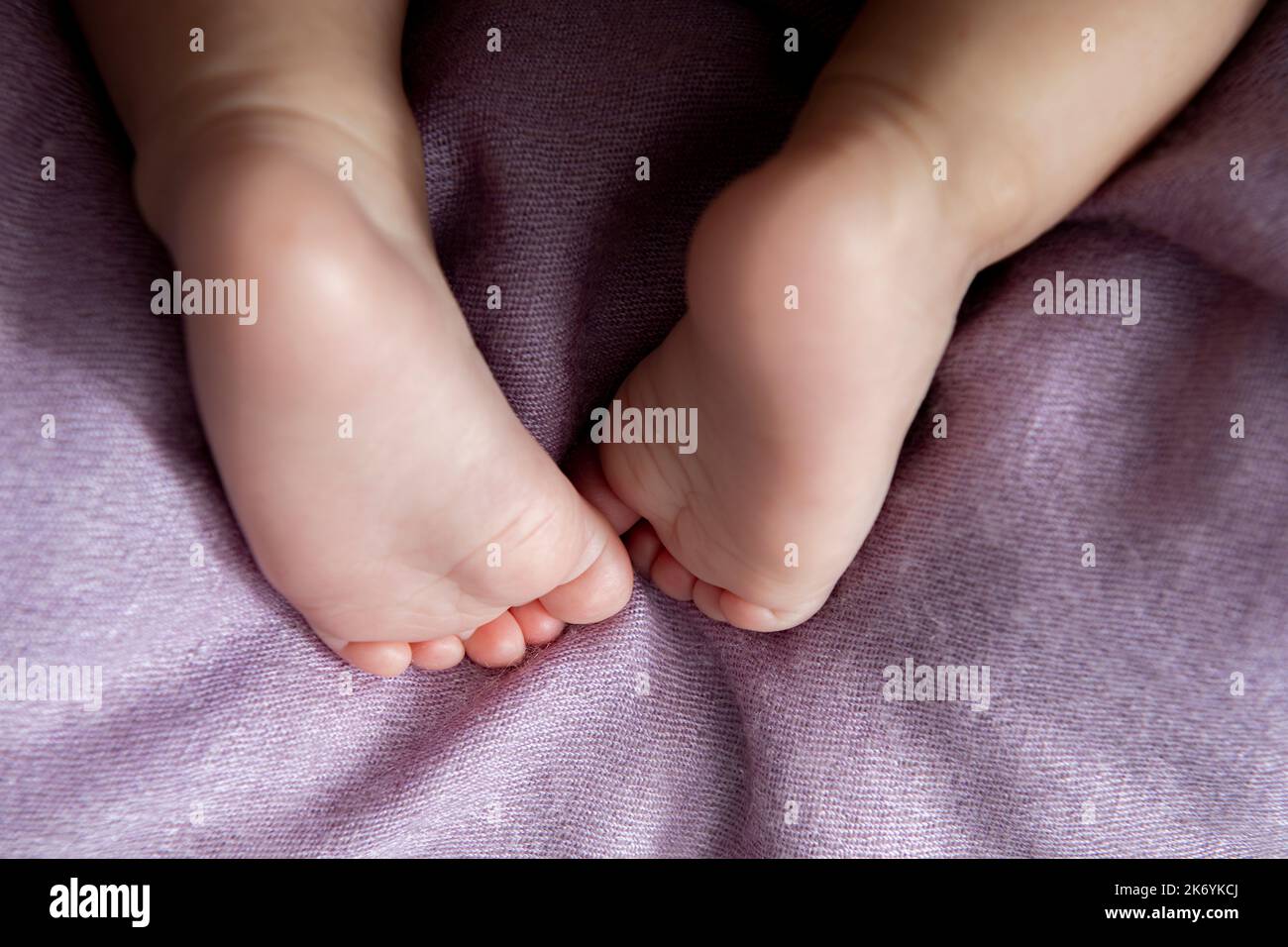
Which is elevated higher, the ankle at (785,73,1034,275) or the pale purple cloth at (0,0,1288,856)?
the ankle at (785,73,1034,275)

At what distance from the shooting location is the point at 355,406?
535 mm

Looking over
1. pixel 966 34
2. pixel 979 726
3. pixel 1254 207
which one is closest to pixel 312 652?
pixel 979 726

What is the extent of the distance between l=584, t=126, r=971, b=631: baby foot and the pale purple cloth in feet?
0.28

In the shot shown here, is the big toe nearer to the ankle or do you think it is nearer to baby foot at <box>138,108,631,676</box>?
baby foot at <box>138,108,631,676</box>

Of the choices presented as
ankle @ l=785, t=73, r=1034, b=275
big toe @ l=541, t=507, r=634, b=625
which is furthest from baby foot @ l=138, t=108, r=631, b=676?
ankle @ l=785, t=73, r=1034, b=275

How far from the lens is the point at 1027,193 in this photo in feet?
1.98

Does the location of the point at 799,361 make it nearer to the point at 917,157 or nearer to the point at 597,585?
the point at 917,157

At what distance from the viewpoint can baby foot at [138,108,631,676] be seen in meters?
0.51

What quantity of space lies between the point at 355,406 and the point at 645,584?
0.30 meters

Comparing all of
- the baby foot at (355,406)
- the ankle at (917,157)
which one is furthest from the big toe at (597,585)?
the ankle at (917,157)

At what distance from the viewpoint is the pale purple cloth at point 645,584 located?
64 cm
